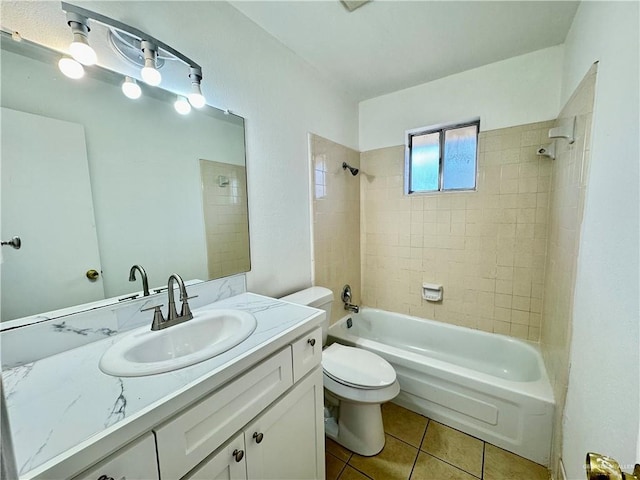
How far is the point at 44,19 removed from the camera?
0.81 metres

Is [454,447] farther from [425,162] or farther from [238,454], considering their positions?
[425,162]

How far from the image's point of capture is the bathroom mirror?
30.8 inches

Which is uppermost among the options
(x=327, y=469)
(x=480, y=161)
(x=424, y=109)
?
(x=424, y=109)

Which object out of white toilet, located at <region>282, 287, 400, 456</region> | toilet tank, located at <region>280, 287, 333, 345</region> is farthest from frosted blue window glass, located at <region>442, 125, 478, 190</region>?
white toilet, located at <region>282, 287, 400, 456</region>

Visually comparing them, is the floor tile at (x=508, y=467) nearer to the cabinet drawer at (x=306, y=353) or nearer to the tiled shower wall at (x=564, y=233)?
the tiled shower wall at (x=564, y=233)

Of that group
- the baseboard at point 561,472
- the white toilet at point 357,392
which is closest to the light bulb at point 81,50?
the white toilet at point 357,392

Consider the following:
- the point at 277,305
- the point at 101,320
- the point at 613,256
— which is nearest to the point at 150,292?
the point at 101,320

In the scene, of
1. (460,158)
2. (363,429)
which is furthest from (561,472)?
(460,158)

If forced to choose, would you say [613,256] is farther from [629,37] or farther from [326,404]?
[326,404]

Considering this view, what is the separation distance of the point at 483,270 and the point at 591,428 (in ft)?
4.28

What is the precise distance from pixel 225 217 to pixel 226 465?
101cm

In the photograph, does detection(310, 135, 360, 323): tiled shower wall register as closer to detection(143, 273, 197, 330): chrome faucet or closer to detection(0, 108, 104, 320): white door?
detection(143, 273, 197, 330): chrome faucet

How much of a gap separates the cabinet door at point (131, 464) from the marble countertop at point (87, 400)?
0.06ft

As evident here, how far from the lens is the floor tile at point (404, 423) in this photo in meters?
1.58
